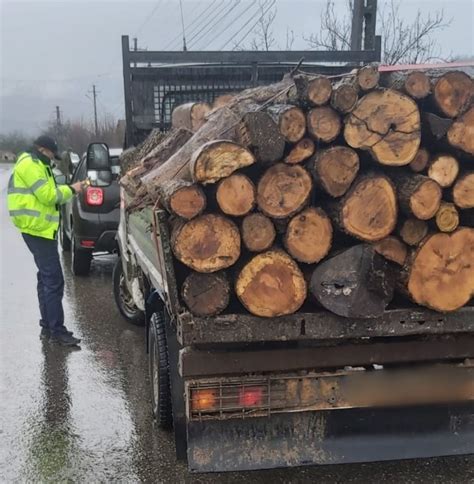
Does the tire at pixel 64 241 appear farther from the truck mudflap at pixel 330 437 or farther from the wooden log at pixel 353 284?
the wooden log at pixel 353 284

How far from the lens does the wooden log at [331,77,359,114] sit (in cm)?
294

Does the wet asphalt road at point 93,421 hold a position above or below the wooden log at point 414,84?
below

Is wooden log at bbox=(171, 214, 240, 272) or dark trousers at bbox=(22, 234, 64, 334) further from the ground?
wooden log at bbox=(171, 214, 240, 272)

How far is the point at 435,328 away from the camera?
10.3 feet

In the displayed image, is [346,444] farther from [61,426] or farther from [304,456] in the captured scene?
[61,426]

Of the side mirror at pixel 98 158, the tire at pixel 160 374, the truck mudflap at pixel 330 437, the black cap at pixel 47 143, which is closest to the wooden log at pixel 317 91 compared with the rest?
the truck mudflap at pixel 330 437

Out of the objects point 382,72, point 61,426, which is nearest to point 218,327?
point 382,72

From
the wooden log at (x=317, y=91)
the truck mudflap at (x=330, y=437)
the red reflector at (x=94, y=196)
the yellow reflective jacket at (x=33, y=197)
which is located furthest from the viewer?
the red reflector at (x=94, y=196)

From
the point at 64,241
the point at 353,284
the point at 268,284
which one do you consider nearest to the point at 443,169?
the point at 353,284

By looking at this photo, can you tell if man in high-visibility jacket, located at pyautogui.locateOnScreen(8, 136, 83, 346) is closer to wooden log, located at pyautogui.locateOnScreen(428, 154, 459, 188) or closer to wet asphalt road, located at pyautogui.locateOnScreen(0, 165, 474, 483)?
wet asphalt road, located at pyautogui.locateOnScreen(0, 165, 474, 483)

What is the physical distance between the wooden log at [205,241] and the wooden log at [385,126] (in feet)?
2.25

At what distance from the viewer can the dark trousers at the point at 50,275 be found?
602 centimetres

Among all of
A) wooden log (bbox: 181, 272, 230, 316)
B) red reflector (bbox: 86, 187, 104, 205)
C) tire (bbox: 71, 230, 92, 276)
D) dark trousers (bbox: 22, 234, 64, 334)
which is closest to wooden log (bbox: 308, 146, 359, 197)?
wooden log (bbox: 181, 272, 230, 316)

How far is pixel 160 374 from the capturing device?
403cm
